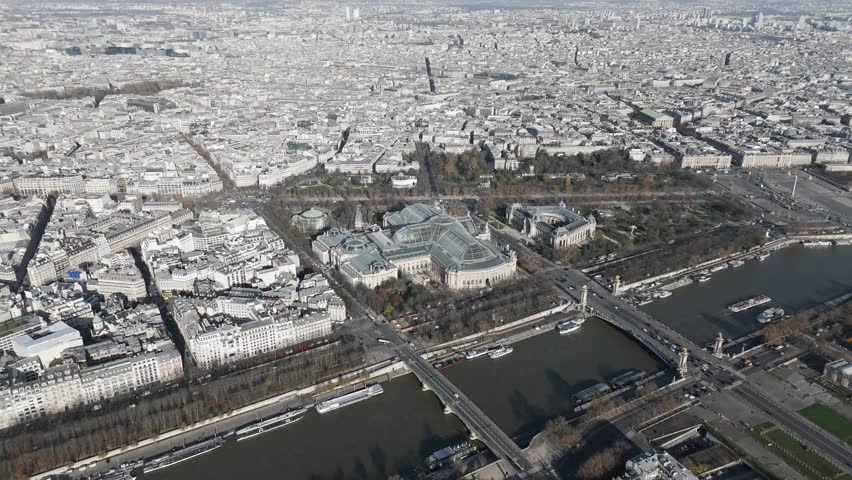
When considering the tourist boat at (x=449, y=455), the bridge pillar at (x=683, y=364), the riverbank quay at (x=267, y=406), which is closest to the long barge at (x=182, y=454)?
the riverbank quay at (x=267, y=406)

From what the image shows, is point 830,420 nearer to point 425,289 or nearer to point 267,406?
point 425,289

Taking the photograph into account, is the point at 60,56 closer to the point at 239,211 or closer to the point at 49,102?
the point at 49,102

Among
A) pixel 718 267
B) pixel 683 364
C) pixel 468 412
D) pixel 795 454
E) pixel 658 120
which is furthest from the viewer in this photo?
pixel 658 120

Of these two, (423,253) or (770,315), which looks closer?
(770,315)

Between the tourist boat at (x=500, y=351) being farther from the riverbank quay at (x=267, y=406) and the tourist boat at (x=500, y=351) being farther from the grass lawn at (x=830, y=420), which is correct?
the grass lawn at (x=830, y=420)

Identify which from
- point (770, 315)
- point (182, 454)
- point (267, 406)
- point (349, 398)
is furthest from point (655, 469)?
point (182, 454)

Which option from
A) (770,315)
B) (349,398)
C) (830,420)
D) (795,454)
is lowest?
(770,315)

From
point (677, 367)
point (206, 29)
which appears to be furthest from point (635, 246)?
point (206, 29)
